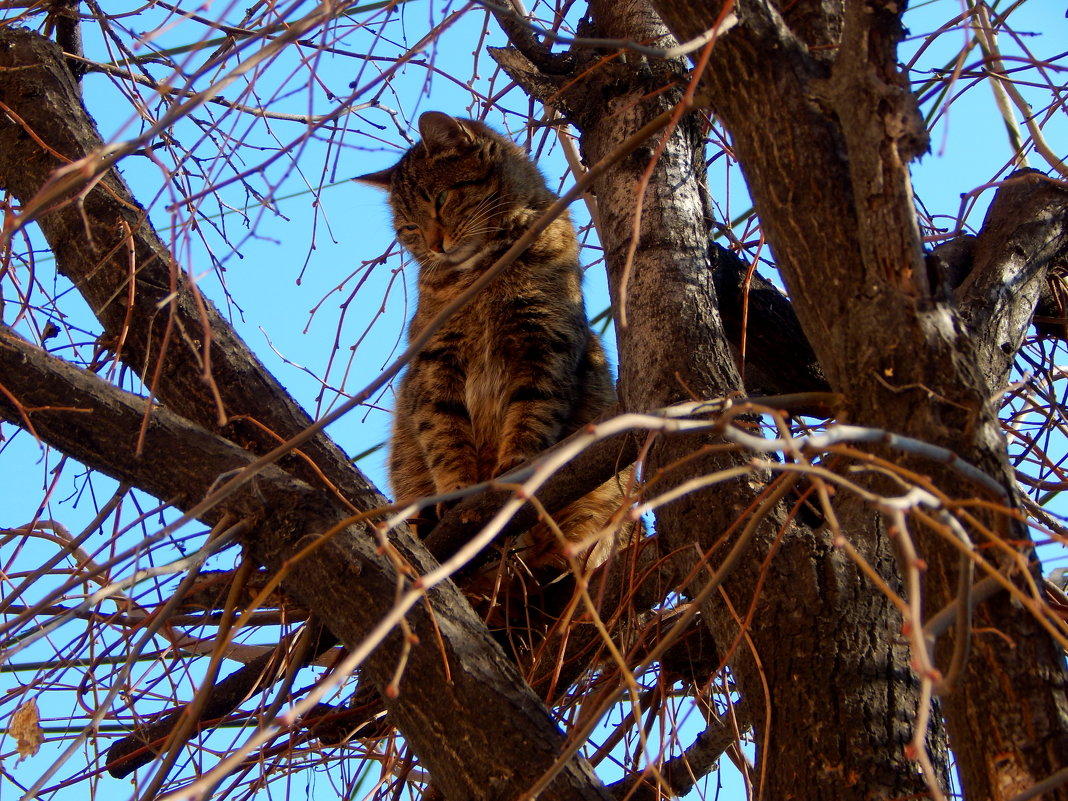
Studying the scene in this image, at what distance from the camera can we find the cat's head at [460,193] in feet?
11.9

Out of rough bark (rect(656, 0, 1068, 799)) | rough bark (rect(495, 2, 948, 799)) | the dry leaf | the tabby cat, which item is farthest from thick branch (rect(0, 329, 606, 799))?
the tabby cat

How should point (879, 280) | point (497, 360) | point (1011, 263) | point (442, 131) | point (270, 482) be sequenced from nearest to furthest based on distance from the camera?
point (879, 280) < point (270, 482) < point (1011, 263) < point (497, 360) < point (442, 131)

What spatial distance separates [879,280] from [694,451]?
63cm

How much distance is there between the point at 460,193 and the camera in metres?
3.76

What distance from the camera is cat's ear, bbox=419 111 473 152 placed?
3854mm

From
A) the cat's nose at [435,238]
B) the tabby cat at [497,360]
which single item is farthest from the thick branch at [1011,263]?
the cat's nose at [435,238]

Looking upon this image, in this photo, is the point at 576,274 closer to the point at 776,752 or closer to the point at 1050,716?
the point at 776,752

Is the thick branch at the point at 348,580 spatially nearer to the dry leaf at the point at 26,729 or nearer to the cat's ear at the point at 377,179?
the dry leaf at the point at 26,729

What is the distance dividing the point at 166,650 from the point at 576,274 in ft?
5.91

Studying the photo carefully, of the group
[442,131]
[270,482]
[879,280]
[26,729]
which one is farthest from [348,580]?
[442,131]

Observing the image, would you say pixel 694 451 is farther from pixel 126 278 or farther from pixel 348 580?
pixel 126 278

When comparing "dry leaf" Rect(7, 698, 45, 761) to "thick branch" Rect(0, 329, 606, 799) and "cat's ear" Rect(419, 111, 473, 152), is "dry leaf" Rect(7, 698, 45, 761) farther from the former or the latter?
"cat's ear" Rect(419, 111, 473, 152)

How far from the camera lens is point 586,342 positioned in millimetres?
3303

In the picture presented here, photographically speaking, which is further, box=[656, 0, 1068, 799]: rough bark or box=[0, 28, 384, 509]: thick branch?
box=[0, 28, 384, 509]: thick branch
